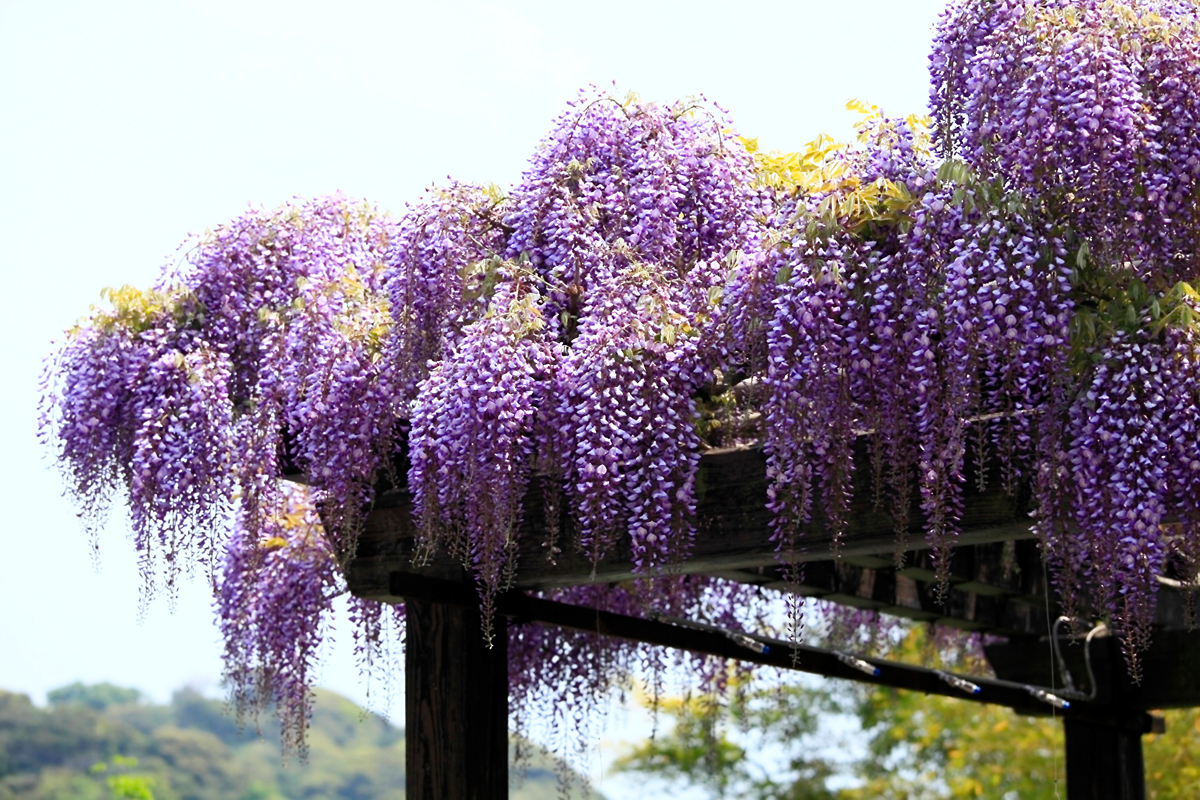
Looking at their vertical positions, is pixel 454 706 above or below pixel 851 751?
above

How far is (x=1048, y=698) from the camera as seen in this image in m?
6.07

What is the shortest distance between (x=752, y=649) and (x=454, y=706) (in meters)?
1.10

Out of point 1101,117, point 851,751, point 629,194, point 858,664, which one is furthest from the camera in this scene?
point 851,751

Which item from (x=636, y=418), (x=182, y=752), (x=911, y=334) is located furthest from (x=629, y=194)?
(x=182, y=752)

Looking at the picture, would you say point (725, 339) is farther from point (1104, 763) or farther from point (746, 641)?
point (1104, 763)

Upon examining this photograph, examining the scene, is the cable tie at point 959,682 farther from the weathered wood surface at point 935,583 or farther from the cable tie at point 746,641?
the cable tie at point 746,641

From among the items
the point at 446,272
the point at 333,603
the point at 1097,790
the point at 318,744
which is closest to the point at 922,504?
the point at 446,272

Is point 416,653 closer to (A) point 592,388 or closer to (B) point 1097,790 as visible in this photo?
(A) point 592,388

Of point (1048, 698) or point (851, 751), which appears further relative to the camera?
point (851, 751)

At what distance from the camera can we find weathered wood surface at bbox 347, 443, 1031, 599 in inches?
145

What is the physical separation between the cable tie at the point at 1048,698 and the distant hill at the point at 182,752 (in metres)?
15.8

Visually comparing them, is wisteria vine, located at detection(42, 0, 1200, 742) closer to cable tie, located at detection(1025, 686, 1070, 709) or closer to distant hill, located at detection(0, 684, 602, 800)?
cable tie, located at detection(1025, 686, 1070, 709)

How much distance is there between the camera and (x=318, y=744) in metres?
31.0

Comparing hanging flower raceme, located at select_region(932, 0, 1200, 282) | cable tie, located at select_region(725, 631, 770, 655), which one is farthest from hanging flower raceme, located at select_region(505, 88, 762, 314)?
cable tie, located at select_region(725, 631, 770, 655)
